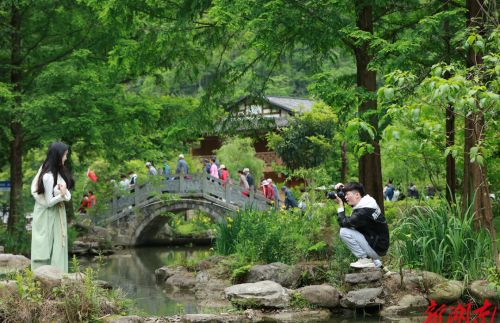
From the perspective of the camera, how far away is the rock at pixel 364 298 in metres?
10.7

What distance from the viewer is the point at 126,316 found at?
29.2ft

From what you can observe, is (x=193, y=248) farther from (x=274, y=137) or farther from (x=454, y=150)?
(x=454, y=150)

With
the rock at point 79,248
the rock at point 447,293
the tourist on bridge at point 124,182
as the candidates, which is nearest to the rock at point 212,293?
the rock at point 447,293

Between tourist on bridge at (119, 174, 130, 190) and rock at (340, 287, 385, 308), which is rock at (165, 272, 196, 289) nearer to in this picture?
rock at (340, 287, 385, 308)

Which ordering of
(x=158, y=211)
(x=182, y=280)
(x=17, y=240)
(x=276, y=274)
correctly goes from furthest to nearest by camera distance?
(x=158, y=211) < (x=17, y=240) < (x=182, y=280) < (x=276, y=274)

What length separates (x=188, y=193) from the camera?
2580 cm

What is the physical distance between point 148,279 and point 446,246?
706 centimetres

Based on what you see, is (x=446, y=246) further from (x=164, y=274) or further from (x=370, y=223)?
(x=164, y=274)

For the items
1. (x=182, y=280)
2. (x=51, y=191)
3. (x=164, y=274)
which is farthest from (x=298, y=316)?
(x=164, y=274)

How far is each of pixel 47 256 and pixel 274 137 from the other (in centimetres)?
1957

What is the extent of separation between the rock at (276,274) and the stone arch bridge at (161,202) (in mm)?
12204

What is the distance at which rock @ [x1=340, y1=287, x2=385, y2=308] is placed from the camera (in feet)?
35.0

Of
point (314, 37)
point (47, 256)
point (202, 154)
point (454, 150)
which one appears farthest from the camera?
point (202, 154)

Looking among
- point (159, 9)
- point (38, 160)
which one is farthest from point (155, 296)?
point (38, 160)
